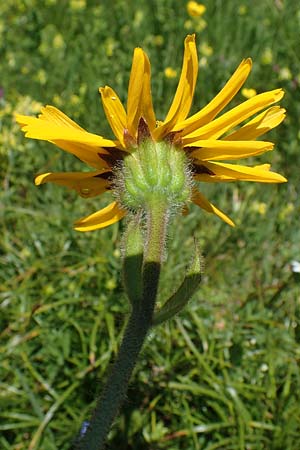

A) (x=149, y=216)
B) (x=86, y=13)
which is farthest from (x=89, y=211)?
(x=86, y=13)

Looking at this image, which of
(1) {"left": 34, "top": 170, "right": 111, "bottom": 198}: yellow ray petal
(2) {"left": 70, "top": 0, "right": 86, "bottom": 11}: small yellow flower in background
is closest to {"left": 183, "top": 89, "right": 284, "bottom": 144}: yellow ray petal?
(1) {"left": 34, "top": 170, "right": 111, "bottom": 198}: yellow ray petal

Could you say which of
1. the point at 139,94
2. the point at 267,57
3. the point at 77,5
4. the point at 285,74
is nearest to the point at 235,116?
the point at 139,94

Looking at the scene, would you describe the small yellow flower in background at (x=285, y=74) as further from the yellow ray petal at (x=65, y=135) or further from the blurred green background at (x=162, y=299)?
the yellow ray petal at (x=65, y=135)

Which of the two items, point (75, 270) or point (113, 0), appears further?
point (113, 0)

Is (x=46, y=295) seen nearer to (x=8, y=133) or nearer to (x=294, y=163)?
(x=8, y=133)

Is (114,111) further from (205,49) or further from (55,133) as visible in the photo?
(205,49)

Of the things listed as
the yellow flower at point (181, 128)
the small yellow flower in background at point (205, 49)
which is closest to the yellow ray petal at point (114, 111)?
the yellow flower at point (181, 128)
